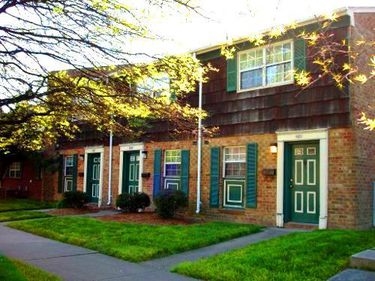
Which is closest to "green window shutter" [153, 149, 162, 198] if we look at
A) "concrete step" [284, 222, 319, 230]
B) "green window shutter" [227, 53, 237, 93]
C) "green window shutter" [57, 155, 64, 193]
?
"green window shutter" [227, 53, 237, 93]

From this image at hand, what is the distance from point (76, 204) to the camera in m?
19.5

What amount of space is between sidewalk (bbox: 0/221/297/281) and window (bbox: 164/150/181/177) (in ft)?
16.6

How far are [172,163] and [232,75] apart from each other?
13.0 ft

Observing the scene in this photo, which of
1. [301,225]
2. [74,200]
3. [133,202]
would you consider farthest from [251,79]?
[74,200]

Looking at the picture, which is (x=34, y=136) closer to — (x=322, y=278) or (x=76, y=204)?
(x=322, y=278)

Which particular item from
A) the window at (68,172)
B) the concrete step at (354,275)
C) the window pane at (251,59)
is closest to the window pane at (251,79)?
the window pane at (251,59)

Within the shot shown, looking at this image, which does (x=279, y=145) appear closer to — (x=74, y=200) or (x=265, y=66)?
(x=265, y=66)

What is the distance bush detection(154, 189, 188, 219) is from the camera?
15.0 meters

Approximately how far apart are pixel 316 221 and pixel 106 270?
6229mm

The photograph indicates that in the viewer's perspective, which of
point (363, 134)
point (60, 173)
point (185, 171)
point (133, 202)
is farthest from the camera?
point (60, 173)

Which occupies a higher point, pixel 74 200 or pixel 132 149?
pixel 132 149

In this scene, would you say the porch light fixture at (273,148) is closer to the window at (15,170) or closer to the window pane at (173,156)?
the window pane at (173,156)

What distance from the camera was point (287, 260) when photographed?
8.73 meters

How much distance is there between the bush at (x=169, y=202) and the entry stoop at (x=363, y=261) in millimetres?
7334
